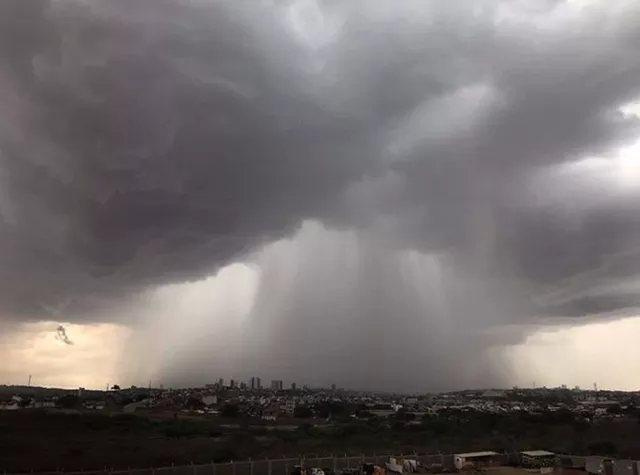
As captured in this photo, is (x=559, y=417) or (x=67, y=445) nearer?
(x=67, y=445)

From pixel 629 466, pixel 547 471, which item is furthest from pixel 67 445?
pixel 629 466

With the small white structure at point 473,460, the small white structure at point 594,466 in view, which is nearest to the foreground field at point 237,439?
the small white structure at point 473,460

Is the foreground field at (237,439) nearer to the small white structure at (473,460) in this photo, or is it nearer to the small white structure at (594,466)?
the small white structure at (473,460)

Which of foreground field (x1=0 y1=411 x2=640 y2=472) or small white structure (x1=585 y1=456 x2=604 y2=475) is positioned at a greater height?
foreground field (x1=0 y1=411 x2=640 y2=472)

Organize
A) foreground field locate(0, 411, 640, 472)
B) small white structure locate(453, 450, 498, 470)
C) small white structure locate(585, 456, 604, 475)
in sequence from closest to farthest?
small white structure locate(585, 456, 604, 475) < small white structure locate(453, 450, 498, 470) < foreground field locate(0, 411, 640, 472)

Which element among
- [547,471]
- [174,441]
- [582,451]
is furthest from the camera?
[174,441]

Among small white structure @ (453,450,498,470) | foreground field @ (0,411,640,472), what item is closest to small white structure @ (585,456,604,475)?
small white structure @ (453,450,498,470)

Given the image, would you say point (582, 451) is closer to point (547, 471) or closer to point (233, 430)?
point (547, 471)

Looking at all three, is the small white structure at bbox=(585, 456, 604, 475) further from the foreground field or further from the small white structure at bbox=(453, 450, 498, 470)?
the foreground field
